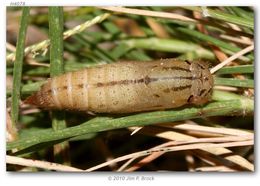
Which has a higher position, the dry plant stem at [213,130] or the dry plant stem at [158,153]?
the dry plant stem at [213,130]

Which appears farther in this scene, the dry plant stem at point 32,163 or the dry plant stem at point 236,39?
the dry plant stem at point 236,39

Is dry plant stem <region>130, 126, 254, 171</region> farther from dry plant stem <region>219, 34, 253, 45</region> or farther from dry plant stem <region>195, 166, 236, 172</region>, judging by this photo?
dry plant stem <region>219, 34, 253, 45</region>

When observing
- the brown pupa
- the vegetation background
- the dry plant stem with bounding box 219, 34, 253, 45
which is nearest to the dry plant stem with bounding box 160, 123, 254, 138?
the vegetation background

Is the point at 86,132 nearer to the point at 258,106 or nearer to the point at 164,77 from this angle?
A: the point at 164,77

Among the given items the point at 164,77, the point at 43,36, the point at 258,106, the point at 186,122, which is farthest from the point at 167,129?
the point at 43,36

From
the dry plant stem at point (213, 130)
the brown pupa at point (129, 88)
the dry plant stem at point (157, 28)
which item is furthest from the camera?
the dry plant stem at point (157, 28)

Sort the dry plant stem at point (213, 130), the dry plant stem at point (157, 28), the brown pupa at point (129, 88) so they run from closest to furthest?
the brown pupa at point (129, 88), the dry plant stem at point (213, 130), the dry plant stem at point (157, 28)
